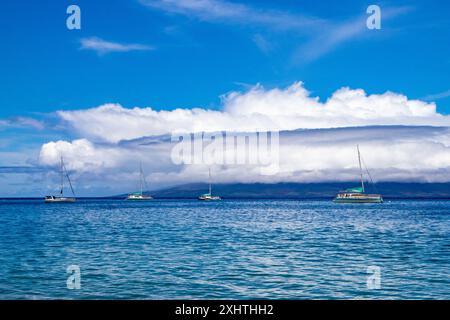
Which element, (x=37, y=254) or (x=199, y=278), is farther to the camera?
(x=37, y=254)

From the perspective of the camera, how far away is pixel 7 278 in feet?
109

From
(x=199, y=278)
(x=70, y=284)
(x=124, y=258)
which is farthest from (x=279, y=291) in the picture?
(x=124, y=258)

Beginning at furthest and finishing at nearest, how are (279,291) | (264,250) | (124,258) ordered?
(264,250) → (124,258) → (279,291)
